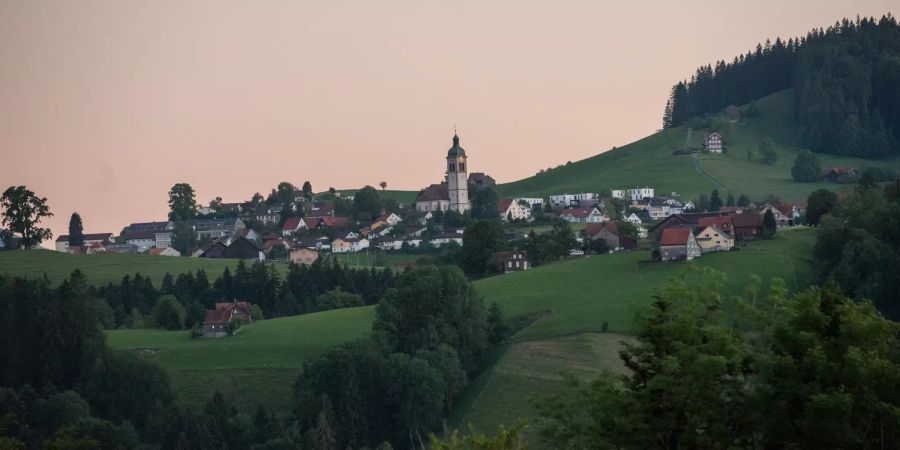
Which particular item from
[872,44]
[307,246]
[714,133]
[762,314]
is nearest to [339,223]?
[307,246]

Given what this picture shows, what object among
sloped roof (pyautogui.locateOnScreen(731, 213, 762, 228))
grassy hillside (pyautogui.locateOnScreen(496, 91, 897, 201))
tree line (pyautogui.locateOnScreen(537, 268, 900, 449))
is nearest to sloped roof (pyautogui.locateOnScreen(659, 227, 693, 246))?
sloped roof (pyautogui.locateOnScreen(731, 213, 762, 228))

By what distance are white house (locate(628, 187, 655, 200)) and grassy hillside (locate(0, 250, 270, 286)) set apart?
50.4m

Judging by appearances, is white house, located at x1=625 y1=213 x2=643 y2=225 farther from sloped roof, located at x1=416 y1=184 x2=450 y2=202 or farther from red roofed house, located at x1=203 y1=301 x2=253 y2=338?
red roofed house, located at x1=203 y1=301 x2=253 y2=338

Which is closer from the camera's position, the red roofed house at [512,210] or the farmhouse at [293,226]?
the red roofed house at [512,210]

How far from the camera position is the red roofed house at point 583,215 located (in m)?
139

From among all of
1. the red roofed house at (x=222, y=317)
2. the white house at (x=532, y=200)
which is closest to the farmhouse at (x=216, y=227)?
the white house at (x=532, y=200)

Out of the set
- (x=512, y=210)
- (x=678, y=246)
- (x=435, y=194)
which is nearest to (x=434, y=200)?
(x=435, y=194)

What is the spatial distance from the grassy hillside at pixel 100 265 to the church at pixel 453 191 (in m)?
44.1

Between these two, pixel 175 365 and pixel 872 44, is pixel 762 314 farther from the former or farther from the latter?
pixel 872 44

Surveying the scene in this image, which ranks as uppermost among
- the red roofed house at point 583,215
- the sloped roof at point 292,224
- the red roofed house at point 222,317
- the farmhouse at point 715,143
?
the farmhouse at point 715,143

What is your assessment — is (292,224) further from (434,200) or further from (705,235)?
(705,235)

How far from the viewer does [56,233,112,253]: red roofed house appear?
15612cm

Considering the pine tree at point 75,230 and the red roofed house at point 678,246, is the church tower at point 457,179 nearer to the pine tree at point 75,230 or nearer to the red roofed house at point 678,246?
the pine tree at point 75,230

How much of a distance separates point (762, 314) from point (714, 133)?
13930cm
